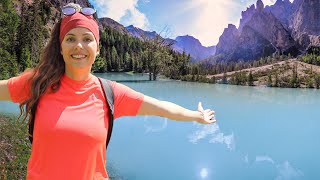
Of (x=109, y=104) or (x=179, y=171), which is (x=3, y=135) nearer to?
(x=179, y=171)

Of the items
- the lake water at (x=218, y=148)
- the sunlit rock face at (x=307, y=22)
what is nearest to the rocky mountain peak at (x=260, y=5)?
the sunlit rock face at (x=307, y=22)

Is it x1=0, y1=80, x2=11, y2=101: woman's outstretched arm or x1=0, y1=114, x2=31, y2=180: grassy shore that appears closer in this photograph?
x1=0, y1=80, x2=11, y2=101: woman's outstretched arm

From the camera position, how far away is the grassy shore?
6.88m

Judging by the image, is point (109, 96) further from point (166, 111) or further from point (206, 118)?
point (206, 118)

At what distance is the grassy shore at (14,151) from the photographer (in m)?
6.88

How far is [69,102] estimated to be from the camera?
83.9 inches

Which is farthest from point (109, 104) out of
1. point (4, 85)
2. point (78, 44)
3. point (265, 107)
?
point (265, 107)

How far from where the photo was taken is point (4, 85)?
2.13 m

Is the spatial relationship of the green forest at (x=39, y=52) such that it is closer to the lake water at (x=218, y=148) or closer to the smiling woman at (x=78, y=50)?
the lake water at (x=218, y=148)

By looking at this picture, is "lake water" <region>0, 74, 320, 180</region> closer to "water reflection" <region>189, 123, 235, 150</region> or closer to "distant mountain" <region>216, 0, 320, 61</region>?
"water reflection" <region>189, 123, 235, 150</region>

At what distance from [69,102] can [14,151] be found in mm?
6716

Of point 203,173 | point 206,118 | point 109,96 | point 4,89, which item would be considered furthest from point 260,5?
point 4,89

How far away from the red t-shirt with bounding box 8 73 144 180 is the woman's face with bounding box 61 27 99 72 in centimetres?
10

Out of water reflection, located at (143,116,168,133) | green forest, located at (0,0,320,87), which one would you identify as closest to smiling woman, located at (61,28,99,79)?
water reflection, located at (143,116,168,133)
